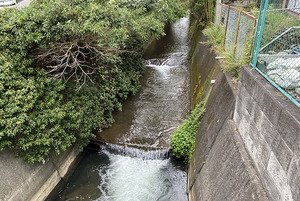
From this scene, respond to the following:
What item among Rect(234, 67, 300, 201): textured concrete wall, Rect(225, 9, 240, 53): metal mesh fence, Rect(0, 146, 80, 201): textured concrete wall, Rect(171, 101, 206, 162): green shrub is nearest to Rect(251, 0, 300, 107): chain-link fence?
Rect(234, 67, 300, 201): textured concrete wall

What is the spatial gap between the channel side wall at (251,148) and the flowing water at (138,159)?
1409 millimetres

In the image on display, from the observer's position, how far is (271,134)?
2.87 metres

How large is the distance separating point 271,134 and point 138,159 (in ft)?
17.7

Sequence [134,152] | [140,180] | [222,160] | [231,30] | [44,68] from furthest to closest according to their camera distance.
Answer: [231,30], [134,152], [140,180], [44,68], [222,160]

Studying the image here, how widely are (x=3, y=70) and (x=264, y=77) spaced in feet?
19.1

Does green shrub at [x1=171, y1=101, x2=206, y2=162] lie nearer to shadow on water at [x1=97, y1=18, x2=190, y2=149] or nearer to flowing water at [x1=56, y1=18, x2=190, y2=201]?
flowing water at [x1=56, y1=18, x2=190, y2=201]

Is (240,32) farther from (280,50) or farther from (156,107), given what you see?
(156,107)

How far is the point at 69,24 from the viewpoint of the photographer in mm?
5293

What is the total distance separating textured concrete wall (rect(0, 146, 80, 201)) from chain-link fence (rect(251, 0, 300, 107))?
20.3 ft

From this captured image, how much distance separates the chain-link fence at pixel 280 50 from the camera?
9.87 feet

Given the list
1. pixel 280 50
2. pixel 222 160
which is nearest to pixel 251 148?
pixel 222 160

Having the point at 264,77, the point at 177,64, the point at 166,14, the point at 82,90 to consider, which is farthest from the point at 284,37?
the point at 177,64

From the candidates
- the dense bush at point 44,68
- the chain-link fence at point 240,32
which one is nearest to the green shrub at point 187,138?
the chain-link fence at point 240,32

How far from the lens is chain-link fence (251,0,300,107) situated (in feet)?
9.87
